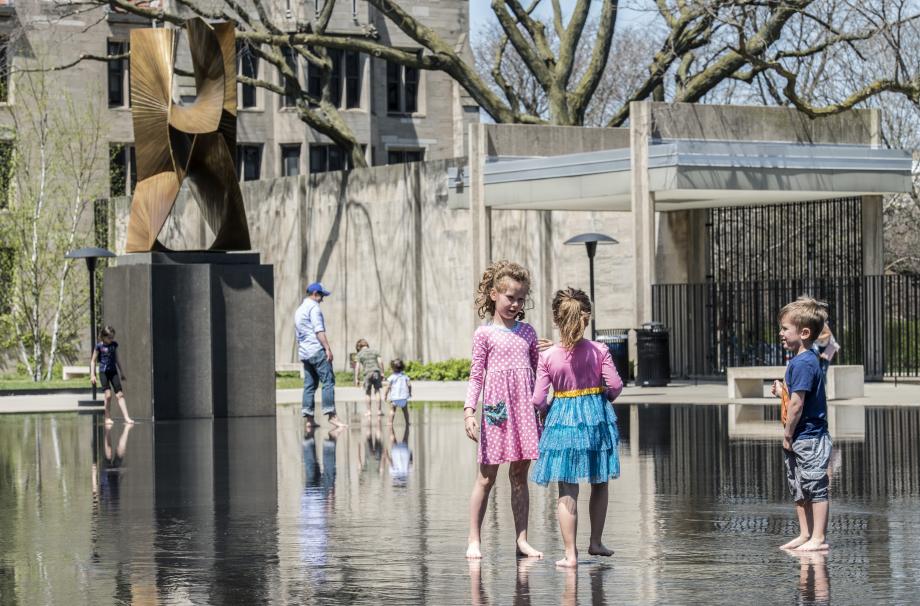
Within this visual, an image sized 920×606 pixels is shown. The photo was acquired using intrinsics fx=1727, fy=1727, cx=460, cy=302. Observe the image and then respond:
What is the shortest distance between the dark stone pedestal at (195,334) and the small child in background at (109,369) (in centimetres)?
23

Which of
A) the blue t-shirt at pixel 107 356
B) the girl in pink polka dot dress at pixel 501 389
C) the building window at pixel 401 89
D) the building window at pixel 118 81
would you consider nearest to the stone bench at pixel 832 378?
the blue t-shirt at pixel 107 356

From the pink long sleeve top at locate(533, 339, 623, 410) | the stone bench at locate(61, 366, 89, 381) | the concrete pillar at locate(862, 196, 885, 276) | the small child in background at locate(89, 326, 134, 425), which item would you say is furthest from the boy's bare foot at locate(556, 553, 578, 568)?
the stone bench at locate(61, 366, 89, 381)

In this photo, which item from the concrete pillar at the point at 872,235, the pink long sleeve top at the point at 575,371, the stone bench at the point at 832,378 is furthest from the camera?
the concrete pillar at the point at 872,235

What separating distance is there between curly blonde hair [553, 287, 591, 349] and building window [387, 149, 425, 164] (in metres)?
50.7

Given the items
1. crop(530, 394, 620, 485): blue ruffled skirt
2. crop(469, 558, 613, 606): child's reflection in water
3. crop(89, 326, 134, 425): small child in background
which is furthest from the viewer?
crop(89, 326, 134, 425): small child in background

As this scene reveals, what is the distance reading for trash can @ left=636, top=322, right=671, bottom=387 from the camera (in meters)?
31.3

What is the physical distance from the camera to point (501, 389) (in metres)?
9.81

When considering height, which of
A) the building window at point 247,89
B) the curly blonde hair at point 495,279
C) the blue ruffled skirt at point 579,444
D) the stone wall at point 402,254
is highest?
the building window at point 247,89

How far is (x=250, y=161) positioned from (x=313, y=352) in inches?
1459

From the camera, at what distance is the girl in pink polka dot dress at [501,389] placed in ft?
32.0

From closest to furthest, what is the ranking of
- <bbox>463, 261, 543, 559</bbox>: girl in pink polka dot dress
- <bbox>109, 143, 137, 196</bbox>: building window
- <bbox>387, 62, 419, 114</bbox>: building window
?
<bbox>463, 261, 543, 559</bbox>: girl in pink polka dot dress
<bbox>109, 143, 137, 196</bbox>: building window
<bbox>387, 62, 419, 114</bbox>: building window

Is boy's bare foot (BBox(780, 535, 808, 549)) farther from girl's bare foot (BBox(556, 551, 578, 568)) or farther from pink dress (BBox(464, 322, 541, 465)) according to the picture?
pink dress (BBox(464, 322, 541, 465))

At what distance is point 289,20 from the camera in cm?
5531

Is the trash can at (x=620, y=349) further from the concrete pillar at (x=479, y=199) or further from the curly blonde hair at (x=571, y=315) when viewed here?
the curly blonde hair at (x=571, y=315)
